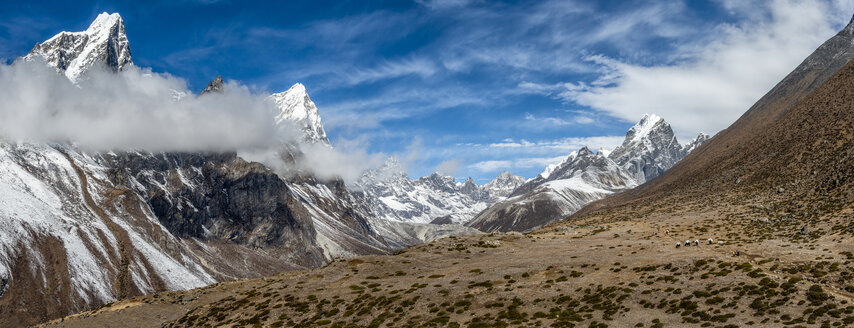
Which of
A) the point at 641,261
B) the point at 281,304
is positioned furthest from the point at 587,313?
the point at 281,304

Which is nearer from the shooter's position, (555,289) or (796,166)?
(555,289)

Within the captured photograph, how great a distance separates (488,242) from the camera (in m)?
101

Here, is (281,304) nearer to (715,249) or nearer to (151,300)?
(151,300)

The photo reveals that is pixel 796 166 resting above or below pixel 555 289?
above

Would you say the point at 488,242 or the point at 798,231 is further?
the point at 488,242

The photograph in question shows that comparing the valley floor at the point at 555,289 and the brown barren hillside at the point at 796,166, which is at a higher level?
the brown barren hillside at the point at 796,166

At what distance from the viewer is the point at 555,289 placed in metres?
60.8

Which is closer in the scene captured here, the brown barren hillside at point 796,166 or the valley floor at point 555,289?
the valley floor at point 555,289

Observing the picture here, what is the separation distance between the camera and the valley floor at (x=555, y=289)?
4791 cm

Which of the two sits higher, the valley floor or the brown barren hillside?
the brown barren hillside

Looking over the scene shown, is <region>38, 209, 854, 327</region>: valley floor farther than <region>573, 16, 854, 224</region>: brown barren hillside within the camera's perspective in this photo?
No

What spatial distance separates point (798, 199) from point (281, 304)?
10389 centimetres

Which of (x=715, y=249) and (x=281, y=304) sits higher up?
(x=281, y=304)

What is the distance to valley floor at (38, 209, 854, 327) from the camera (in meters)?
47.9
